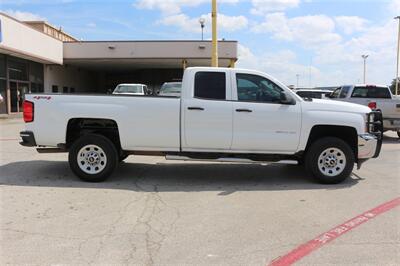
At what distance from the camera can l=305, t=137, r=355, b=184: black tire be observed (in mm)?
7711

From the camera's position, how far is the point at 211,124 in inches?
297

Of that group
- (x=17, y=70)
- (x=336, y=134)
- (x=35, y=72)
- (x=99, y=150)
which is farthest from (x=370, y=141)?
(x=35, y=72)

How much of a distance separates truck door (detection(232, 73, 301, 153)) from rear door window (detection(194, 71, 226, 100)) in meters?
0.23

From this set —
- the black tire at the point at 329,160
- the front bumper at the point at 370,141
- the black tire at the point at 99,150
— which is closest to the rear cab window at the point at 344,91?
the front bumper at the point at 370,141

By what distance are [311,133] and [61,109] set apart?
4440 mm

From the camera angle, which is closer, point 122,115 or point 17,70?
point 122,115

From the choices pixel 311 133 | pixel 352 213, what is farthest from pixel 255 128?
pixel 352 213

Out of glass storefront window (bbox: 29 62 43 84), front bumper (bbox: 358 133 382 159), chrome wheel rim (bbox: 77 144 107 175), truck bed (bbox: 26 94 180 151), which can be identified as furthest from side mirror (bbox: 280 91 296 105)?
glass storefront window (bbox: 29 62 43 84)

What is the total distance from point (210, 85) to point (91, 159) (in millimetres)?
2478

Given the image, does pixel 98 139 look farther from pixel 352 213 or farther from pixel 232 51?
pixel 232 51

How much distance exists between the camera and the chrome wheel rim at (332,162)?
775 centimetres

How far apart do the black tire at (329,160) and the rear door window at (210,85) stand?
1.89 meters

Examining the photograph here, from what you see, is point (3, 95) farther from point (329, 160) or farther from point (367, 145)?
point (367, 145)

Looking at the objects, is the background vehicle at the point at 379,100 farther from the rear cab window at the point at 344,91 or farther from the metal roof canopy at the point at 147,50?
the metal roof canopy at the point at 147,50
